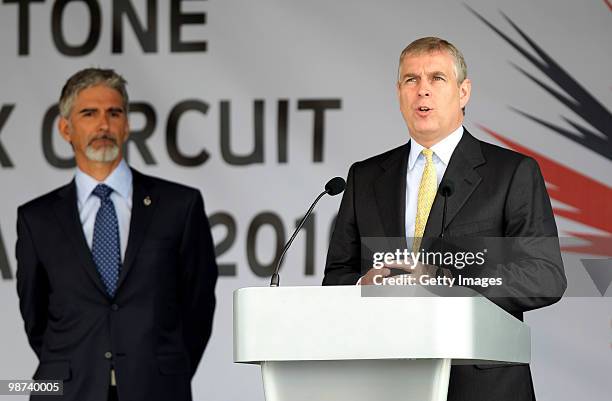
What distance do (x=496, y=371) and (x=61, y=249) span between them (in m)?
2.01

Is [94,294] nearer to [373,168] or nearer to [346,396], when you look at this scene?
[373,168]

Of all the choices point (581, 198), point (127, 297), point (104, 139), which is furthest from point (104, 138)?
point (581, 198)

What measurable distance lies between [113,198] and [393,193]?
1.61 meters

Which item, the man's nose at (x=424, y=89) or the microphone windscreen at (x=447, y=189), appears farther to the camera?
the man's nose at (x=424, y=89)

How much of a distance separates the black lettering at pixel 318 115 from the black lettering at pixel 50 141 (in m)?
1.10

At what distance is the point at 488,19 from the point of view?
5.36m

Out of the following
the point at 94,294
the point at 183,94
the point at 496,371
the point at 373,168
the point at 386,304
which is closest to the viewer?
→ the point at 386,304

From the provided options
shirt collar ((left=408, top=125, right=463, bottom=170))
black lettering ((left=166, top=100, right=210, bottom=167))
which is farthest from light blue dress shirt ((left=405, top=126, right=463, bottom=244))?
black lettering ((left=166, top=100, right=210, bottom=167))

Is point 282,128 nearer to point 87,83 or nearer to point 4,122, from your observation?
point 87,83

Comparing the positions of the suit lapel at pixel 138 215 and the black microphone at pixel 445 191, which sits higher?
the black microphone at pixel 445 191

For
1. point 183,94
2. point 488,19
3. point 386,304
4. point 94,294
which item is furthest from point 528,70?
point 386,304

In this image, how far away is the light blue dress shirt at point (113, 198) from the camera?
4.75 meters

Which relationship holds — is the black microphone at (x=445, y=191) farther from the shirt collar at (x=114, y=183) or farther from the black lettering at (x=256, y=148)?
the black lettering at (x=256, y=148)

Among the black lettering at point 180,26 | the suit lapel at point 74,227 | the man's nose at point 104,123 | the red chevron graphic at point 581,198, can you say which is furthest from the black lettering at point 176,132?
the red chevron graphic at point 581,198
